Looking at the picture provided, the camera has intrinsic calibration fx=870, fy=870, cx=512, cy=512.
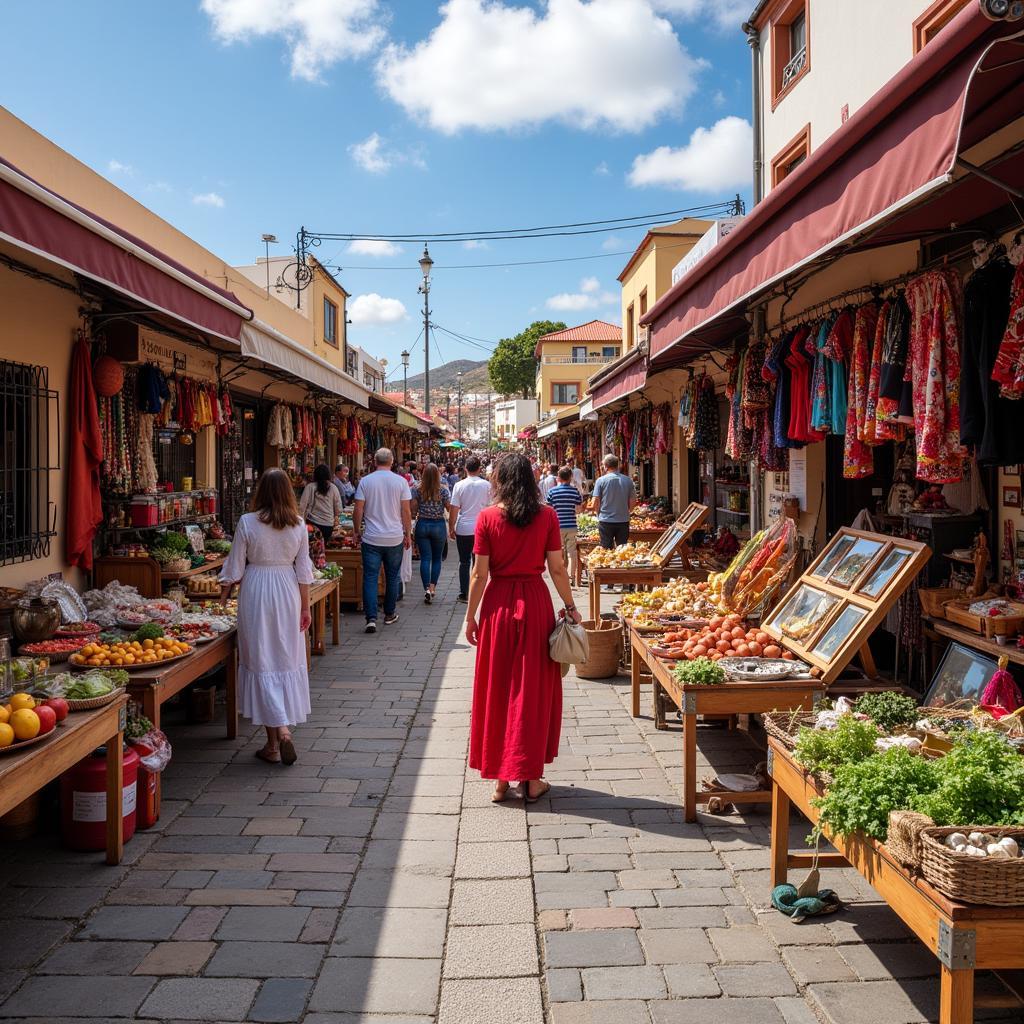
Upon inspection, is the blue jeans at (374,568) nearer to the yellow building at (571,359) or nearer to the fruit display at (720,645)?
the fruit display at (720,645)

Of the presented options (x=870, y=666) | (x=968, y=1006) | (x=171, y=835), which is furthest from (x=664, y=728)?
(x=968, y=1006)

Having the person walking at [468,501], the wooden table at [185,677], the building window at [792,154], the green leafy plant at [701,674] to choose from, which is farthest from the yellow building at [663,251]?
the green leafy plant at [701,674]

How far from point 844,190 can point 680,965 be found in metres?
3.16

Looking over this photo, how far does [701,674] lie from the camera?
4.68m

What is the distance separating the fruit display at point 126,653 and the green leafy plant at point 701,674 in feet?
9.77

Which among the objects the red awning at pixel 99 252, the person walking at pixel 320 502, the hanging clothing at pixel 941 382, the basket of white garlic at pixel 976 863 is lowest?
the basket of white garlic at pixel 976 863

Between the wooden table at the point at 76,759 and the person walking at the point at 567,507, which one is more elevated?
the person walking at the point at 567,507

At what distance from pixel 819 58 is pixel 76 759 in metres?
12.9

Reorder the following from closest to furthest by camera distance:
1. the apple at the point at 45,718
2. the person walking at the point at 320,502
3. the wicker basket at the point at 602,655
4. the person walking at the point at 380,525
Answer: the apple at the point at 45,718, the wicker basket at the point at 602,655, the person walking at the point at 380,525, the person walking at the point at 320,502

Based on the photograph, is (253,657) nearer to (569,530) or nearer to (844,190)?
(844,190)

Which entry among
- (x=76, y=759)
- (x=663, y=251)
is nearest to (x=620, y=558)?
(x=76, y=759)

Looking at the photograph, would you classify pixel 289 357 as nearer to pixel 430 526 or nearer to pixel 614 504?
pixel 430 526

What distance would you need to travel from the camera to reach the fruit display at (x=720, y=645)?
5.41m

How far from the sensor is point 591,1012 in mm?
2996
